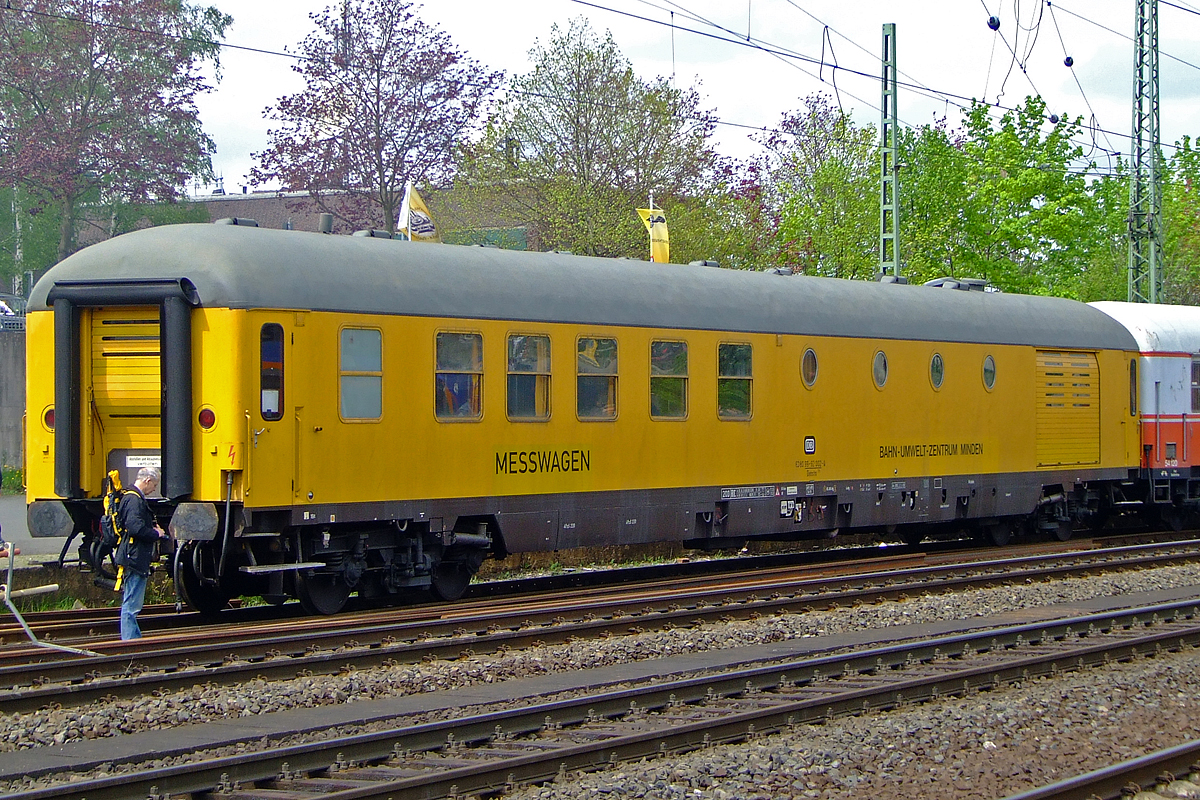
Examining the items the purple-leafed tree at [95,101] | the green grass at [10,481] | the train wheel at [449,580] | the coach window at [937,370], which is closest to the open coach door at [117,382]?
the train wheel at [449,580]

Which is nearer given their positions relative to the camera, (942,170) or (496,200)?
(496,200)

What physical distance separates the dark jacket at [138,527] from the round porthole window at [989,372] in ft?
40.8

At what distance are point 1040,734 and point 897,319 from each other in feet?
33.6

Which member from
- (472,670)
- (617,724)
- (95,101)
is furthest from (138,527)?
(95,101)

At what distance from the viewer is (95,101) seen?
139 ft

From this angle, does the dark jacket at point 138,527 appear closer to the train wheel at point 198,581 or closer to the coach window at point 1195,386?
the train wheel at point 198,581

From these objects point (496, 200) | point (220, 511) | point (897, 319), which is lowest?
point (220, 511)

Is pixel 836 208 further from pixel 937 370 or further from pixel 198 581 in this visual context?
pixel 198 581

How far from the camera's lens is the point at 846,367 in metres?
17.5

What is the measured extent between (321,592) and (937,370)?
9614 millimetres

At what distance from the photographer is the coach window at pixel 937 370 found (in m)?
18.8

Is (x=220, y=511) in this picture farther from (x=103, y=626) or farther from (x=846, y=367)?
(x=846, y=367)

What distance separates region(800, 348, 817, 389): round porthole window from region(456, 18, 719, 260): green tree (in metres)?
14.8

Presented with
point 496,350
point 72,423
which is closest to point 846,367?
point 496,350
